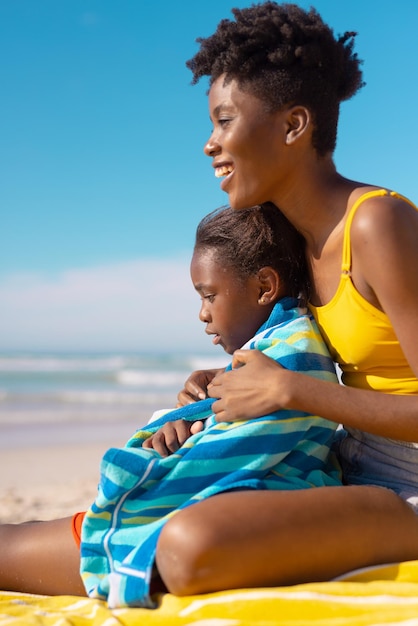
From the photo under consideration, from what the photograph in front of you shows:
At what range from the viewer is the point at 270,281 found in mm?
2867

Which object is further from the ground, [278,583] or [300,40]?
[300,40]

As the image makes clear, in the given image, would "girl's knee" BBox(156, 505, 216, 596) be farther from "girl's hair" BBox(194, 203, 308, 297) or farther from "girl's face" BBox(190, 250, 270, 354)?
"girl's hair" BBox(194, 203, 308, 297)

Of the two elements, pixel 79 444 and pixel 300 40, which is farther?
pixel 79 444

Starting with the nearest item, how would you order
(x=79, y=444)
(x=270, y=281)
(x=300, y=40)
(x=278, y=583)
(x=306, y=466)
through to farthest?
(x=278, y=583) < (x=306, y=466) < (x=300, y=40) < (x=270, y=281) < (x=79, y=444)

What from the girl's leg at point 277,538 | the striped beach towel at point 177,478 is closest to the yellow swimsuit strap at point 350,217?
the striped beach towel at point 177,478

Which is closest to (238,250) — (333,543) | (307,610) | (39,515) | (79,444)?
(333,543)

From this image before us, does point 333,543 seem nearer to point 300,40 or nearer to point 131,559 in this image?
point 131,559

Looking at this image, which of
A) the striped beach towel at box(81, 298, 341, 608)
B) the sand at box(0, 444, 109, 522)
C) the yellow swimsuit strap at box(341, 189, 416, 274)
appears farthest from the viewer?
the sand at box(0, 444, 109, 522)

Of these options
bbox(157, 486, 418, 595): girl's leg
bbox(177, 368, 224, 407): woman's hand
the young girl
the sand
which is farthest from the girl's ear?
the sand

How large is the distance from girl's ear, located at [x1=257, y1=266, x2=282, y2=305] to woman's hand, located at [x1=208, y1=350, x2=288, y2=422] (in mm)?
410

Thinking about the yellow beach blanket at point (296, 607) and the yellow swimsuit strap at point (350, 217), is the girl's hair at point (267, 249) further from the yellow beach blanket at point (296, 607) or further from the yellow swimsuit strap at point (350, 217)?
the yellow beach blanket at point (296, 607)

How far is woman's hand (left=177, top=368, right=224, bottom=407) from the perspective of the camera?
290 cm

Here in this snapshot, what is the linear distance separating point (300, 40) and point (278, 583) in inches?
73.8

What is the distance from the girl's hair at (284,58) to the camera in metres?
2.57
